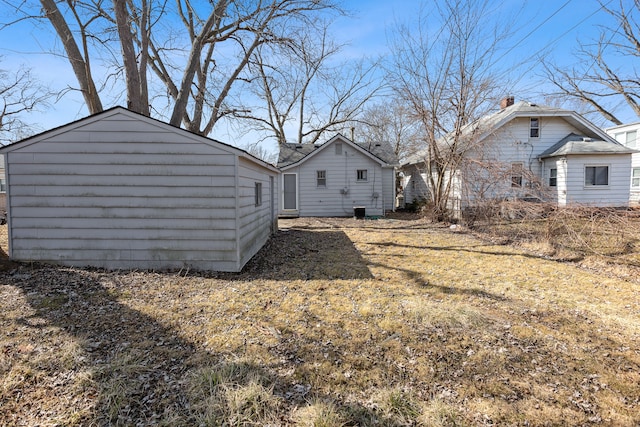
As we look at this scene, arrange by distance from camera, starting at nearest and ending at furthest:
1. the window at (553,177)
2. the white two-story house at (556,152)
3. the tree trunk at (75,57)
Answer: the tree trunk at (75,57), the white two-story house at (556,152), the window at (553,177)

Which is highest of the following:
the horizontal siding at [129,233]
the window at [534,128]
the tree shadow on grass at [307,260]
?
the window at [534,128]

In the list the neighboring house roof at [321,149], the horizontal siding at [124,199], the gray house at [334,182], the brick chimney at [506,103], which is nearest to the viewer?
the horizontal siding at [124,199]

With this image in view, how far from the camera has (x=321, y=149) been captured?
15953mm

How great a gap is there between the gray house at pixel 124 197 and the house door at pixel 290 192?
1054 centimetres

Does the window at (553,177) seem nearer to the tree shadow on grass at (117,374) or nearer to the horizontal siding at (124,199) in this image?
the horizontal siding at (124,199)

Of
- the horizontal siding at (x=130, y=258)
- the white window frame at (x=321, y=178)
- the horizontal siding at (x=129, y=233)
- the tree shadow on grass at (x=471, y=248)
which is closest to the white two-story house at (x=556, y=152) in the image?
the tree shadow on grass at (x=471, y=248)

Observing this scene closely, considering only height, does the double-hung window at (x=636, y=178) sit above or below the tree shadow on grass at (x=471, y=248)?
above

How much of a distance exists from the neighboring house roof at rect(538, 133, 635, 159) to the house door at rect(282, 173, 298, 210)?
39.8 ft

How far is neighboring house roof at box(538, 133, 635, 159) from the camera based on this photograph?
14.3m

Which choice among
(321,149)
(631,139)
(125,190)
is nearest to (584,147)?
(631,139)

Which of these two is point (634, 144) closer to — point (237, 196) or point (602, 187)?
point (602, 187)

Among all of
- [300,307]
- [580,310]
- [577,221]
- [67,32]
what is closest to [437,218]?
[577,221]

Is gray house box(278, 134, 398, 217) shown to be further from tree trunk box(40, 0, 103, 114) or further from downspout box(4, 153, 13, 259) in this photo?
downspout box(4, 153, 13, 259)

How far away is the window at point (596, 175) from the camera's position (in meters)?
15.0
